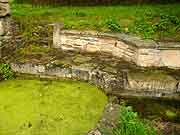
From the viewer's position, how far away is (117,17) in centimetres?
827

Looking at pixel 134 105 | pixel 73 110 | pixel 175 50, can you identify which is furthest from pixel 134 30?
pixel 73 110

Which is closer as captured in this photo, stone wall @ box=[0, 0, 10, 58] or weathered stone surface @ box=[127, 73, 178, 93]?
weathered stone surface @ box=[127, 73, 178, 93]

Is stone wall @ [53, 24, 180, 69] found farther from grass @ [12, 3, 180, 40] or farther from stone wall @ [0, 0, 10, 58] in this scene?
stone wall @ [0, 0, 10, 58]

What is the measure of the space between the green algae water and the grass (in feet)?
5.92

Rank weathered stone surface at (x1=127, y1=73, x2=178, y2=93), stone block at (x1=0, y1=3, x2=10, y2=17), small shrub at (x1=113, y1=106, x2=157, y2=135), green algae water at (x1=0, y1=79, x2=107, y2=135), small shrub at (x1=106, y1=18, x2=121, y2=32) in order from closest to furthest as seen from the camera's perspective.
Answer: small shrub at (x1=113, y1=106, x2=157, y2=135) < green algae water at (x1=0, y1=79, x2=107, y2=135) < weathered stone surface at (x1=127, y1=73, x2=178, y2=93) < stone block at (x1=0, y1=3, x2=10, y2=17) < small shrub at (x1=106, y1=18, x2=121, y2=32)

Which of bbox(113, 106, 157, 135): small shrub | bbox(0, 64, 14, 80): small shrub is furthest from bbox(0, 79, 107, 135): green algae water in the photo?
bbox(113, 106, 157, 135): small shrub

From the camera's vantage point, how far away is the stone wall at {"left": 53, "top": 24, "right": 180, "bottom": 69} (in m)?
6.68

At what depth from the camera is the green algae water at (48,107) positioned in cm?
495

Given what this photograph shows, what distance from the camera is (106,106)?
211 inches

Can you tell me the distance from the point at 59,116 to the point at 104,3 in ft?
17.0

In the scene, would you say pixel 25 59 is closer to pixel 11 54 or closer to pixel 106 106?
pixel 11 54

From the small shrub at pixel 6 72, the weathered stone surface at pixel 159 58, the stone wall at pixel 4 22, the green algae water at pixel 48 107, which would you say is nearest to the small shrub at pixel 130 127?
the green algae water at pixel 48 107

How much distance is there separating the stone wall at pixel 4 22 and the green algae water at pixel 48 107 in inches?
37.4

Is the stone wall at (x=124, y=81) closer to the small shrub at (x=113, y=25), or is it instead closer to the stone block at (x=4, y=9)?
the stone block at (x=4, y=9)
